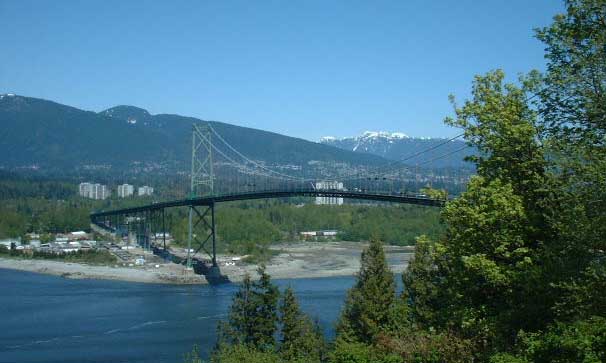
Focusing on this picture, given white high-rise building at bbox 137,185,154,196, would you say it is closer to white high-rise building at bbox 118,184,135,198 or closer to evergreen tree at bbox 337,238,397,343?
white high-rise building at bbox 118,184,135,198

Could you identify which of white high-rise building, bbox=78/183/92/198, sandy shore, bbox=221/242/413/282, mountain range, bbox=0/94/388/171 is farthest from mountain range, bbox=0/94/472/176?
sandy shore, bbox=221/242/413/282

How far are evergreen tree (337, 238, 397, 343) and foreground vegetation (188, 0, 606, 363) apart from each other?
2194 millimetres

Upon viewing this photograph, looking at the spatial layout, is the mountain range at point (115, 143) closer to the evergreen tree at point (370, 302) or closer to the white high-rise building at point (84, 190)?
the white high-rise building at point (84, 190)

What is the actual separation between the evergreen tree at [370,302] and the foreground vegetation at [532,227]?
219cm

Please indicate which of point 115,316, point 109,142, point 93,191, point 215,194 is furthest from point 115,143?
point 115,316

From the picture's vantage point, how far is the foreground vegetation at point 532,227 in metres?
2.52

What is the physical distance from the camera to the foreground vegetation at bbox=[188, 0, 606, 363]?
2516 millimetres

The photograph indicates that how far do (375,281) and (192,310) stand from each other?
638cm

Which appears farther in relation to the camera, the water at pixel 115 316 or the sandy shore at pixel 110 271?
the sandy shore at pixel 110 271

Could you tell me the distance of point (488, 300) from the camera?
3160 mm

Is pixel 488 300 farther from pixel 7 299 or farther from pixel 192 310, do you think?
pixel 7 299

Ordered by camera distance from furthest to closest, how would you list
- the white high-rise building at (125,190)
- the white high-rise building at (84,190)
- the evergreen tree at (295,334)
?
1. the white high-rise building at (125,190)
2. the white high-rise building at (84,190)
3. the evergreen tree at (295,334)

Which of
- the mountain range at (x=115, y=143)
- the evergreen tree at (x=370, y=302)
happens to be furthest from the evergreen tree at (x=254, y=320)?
the mountain range at (x=115, y=143)

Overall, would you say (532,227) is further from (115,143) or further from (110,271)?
(115,143)
